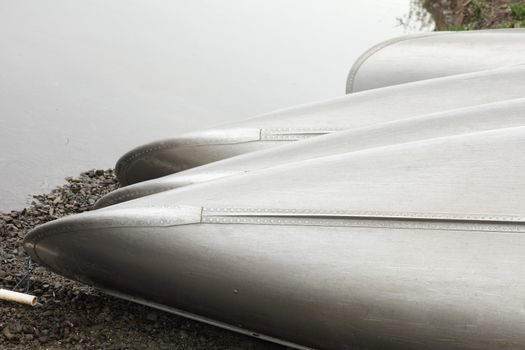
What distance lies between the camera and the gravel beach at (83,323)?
2686 mm

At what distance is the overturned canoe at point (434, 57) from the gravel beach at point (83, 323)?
199cm

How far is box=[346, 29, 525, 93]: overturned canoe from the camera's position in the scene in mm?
4039

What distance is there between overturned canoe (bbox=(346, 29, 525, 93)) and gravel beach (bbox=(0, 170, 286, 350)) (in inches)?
78.2

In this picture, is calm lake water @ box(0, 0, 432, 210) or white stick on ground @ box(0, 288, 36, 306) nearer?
white stick on ground @ box(0, 288, 36, 306)

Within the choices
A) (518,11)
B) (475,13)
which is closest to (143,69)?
(518,11)

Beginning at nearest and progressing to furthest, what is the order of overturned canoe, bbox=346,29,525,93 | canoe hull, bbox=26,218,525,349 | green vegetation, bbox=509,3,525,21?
canoe hull, bbox=26,218,525,349
overturned canoe, bbox=346,29,525,93
green vegetation, bbox=509,3,525,21

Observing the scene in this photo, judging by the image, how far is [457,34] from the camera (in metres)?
4.44

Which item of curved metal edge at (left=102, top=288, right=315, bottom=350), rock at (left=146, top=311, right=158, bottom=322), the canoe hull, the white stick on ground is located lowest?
→ rock at (left=146, top=311, right=158, bottom=322)

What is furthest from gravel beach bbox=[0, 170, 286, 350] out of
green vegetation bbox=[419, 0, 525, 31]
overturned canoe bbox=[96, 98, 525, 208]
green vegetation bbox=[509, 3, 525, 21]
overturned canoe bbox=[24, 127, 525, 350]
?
green vegetation bbox=[509, 3, 525, 21]

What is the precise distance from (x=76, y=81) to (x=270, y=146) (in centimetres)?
225

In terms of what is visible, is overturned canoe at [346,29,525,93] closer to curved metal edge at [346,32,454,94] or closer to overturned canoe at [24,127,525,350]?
curved metal edge at [346,32,454,94]

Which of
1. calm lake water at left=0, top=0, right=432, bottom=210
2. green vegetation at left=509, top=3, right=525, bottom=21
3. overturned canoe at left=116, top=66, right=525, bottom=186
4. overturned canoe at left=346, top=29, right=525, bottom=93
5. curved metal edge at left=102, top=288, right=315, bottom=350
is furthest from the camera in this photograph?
green vegetation at left=509, top=3, right=525, bottom=21

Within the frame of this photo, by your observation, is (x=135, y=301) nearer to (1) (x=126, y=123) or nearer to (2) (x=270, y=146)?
(2) (x=270, y=146)

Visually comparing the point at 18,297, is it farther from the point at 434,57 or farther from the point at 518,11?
the point at 518,11
